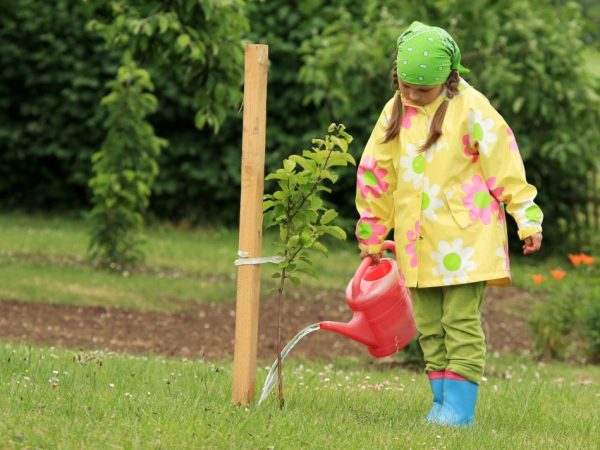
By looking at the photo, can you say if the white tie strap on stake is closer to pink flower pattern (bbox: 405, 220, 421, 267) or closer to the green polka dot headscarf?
pink flower pattern (bbox: 405, 220, 421, 267)

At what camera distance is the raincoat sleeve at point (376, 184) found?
496 cm

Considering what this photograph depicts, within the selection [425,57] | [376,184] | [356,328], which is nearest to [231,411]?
[356,328]

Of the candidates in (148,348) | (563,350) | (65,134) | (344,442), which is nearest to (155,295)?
(148,348)

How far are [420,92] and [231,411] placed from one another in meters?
1.47

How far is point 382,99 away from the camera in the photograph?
1252 cm

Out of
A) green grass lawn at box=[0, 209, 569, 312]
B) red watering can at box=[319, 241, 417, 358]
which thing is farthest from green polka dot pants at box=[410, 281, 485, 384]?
green grass lawn at box=[0, 209, 569, 312]

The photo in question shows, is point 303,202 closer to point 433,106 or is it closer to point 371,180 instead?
point 371,180

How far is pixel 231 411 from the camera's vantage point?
4.48m

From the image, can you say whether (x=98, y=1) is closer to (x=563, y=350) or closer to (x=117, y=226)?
(x=117, y=226)

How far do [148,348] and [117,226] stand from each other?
2780 millimetres

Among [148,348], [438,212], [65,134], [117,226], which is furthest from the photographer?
[65,134]

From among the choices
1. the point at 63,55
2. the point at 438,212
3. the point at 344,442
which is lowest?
the point at 344,442

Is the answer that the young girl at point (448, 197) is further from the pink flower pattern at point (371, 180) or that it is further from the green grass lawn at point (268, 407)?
the green grass lawn at point (268, 407)

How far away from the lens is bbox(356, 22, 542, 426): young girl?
476 centimetres
